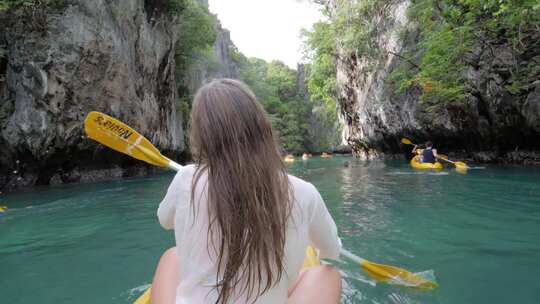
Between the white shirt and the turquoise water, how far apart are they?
59.9 inches

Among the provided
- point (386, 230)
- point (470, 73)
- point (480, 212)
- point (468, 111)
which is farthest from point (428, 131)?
point (386, 230)

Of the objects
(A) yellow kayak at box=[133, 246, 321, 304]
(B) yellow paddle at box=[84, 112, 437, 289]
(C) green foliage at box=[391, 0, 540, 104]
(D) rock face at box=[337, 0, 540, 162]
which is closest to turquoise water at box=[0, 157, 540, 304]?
(A) yellow kayak at box=[133, 246, 321, 304]

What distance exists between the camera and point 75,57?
34.7 feet

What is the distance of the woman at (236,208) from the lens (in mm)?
1193

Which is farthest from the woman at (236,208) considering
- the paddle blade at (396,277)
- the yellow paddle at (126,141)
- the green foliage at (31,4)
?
the green foliage at (31,4)

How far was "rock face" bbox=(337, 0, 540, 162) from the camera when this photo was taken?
1023cm

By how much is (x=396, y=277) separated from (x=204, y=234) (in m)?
1.96

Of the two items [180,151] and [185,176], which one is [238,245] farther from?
[180,151]

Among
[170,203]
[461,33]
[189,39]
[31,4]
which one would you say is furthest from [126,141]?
[189,39]

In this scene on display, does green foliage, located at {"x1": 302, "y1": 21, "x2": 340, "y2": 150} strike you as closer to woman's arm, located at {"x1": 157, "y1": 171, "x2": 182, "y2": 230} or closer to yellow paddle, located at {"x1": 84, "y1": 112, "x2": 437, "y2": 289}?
yellow paddle, located at {"x1": 84, "y1": 112, "x2": 437, "y2": 289}

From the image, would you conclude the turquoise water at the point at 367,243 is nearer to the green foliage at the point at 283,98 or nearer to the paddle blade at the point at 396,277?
the paddle blade at the point at 396,277

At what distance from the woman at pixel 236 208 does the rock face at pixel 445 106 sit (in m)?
10.6

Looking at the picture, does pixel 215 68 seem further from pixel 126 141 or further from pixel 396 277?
pixel 396 277

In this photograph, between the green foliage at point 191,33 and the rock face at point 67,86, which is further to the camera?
the green foliage at point 191,33
